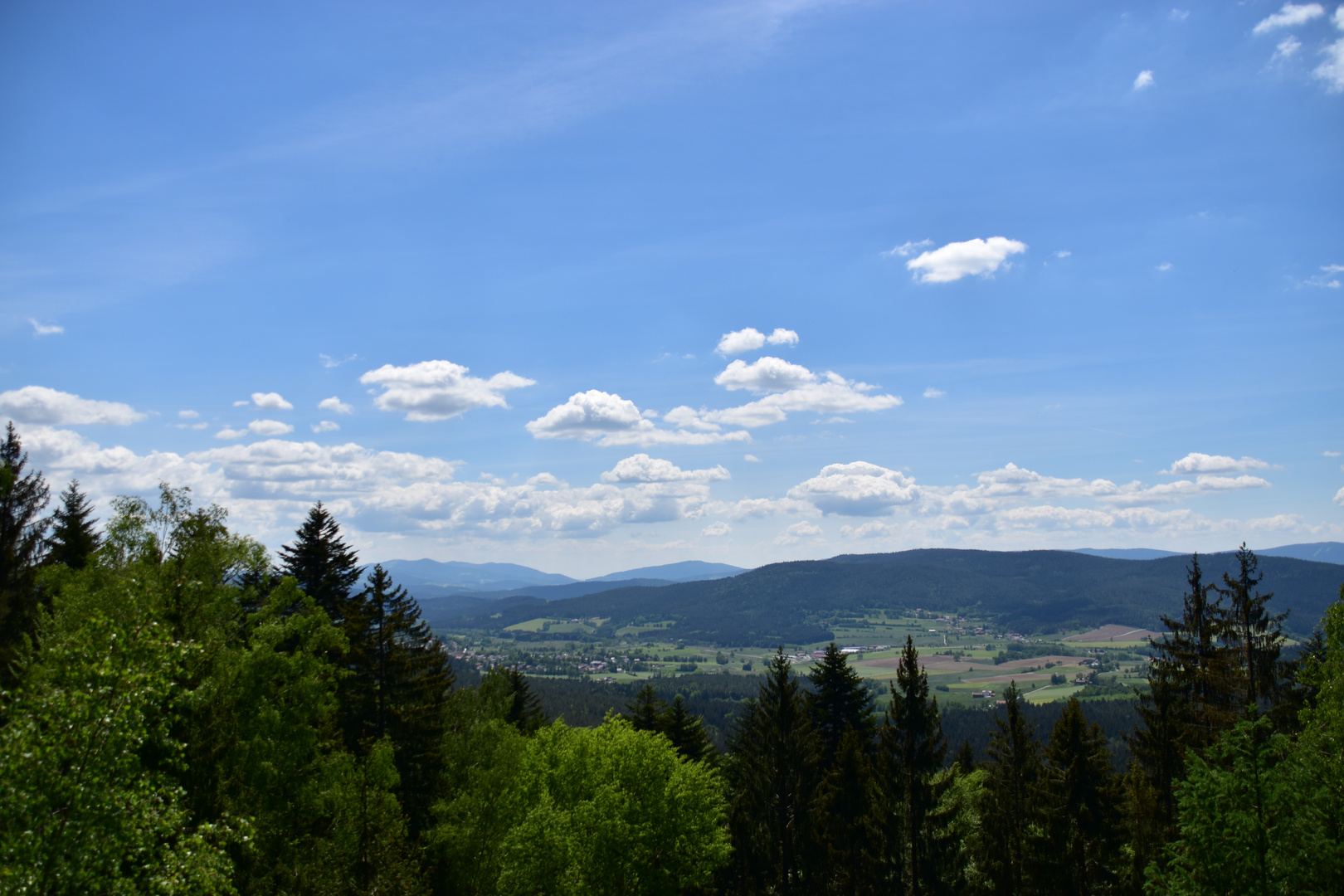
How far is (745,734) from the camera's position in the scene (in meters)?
44.0

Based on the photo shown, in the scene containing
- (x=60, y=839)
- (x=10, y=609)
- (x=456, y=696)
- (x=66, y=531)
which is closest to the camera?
(x=60, y=839)

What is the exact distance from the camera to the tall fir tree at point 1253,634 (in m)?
29.6

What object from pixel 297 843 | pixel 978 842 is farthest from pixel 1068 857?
pixel 297 843

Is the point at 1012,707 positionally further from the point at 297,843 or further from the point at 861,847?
the point at 297,843

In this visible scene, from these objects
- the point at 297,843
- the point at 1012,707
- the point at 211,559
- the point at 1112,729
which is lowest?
the point at 1112,729

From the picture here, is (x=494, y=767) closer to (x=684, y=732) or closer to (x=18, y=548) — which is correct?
(x=684, y=732)

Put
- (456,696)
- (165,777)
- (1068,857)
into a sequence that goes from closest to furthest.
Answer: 1. (165,777)
2. (1068,857)
3. (456,696)

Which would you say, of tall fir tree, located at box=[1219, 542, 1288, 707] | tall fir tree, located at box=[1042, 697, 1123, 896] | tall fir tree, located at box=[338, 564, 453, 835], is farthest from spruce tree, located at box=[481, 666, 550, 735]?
tall fir tree, located at box=[1219, 542, 1288, 707]

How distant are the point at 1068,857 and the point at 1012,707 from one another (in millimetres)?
6373

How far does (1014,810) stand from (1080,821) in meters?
4.64

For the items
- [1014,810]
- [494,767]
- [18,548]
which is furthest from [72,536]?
[1014,810]

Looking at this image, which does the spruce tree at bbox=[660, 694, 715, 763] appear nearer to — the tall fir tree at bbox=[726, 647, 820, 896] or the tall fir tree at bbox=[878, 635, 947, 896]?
the tall fir tree at bbox=[726, 647, 820, 896]

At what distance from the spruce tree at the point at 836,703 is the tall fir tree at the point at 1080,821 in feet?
38.3

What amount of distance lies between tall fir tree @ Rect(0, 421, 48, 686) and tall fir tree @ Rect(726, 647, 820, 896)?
3482cm
